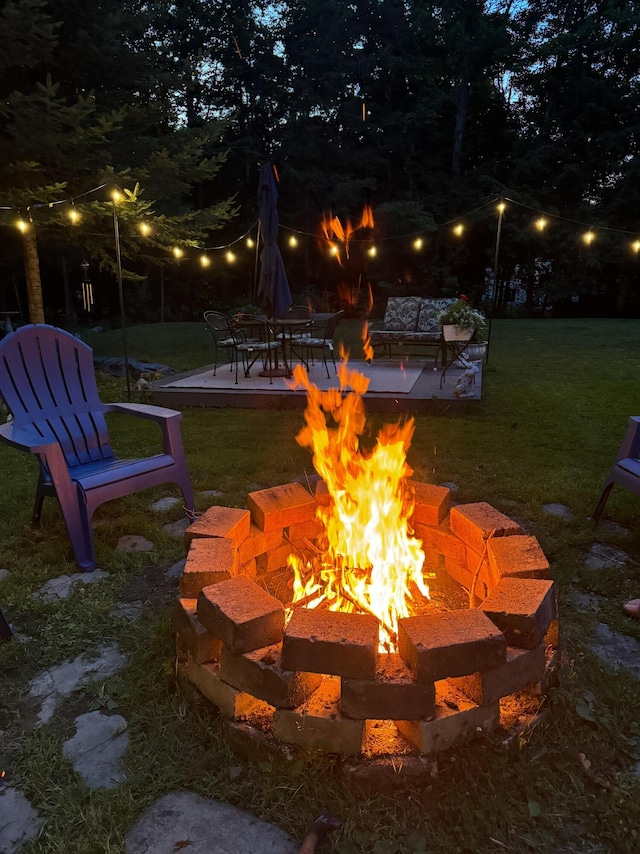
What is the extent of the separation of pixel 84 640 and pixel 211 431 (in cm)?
331

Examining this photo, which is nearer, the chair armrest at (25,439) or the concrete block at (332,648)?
the concrete block at (332,648)

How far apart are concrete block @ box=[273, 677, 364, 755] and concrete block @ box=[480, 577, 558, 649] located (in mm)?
526

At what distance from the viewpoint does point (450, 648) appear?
5.14ft

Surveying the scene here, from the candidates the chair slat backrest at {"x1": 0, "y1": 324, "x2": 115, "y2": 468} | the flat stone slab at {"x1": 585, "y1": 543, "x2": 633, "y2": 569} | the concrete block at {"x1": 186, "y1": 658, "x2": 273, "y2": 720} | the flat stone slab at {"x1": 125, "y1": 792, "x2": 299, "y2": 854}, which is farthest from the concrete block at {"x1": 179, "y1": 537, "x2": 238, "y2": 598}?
the flat stone slab at {"x1": 585, "y1": 543, "x2": 633, "y2": 569}

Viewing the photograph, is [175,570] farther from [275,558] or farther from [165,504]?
[165,504]

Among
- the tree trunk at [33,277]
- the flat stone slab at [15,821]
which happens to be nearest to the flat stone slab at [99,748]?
the flat stone slab at [15,821]

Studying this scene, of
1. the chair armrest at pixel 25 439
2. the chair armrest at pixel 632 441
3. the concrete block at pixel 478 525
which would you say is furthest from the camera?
the chair armrest at pixel 632 441

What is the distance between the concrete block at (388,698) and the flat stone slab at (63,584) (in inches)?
62.0

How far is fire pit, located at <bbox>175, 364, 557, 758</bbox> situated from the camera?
1582 millimetres

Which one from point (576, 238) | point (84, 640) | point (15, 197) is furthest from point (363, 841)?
point (576, 238)

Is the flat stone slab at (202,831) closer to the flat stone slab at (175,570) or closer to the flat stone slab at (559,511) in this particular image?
the flat stone slab at (175,570)

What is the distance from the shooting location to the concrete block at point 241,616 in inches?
66.0

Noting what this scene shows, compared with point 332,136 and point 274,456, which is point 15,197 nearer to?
point 274,456

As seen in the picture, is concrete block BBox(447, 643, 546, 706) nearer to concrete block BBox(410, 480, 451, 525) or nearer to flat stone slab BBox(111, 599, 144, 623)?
concrete block BBox(410, 480, 451, 525)
